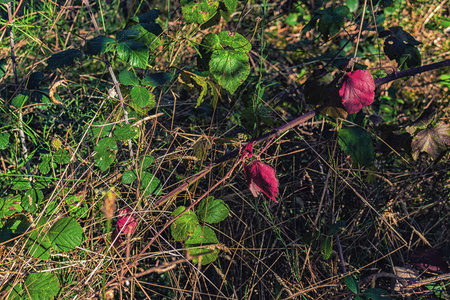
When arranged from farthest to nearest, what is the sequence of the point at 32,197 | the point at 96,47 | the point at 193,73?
the point at 193,73 → the point at 32,197 → the point at 96,47

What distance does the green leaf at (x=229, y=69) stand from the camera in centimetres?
147

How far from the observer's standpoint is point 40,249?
1.32m

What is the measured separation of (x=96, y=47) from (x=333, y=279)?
1.29 metres

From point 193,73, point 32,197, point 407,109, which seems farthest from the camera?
point 407,109

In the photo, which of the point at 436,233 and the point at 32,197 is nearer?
the point at 32,197

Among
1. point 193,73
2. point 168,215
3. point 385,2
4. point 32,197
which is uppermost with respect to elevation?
point 385,2

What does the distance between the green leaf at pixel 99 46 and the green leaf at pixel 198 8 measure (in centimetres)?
34

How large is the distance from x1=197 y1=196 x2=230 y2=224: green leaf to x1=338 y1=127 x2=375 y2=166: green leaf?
56 centimetres

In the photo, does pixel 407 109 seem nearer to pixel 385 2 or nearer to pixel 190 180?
pixel 385 2

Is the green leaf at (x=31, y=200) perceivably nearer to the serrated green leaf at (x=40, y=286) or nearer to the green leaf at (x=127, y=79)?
the serrated green leaf at (x=40, y=286)

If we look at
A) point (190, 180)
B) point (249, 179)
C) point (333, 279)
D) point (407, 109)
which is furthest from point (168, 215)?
point (407, 109)

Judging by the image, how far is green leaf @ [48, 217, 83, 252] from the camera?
1.31m

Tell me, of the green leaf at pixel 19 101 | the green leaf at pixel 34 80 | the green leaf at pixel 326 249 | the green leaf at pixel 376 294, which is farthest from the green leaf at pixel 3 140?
the green leaf at pixel 376 294

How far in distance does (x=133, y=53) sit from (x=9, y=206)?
779 mm
